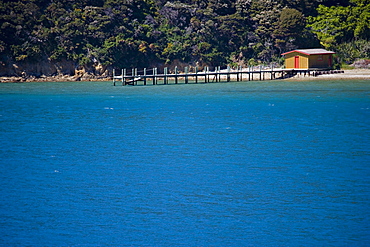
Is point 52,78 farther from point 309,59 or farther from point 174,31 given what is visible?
point 309,59

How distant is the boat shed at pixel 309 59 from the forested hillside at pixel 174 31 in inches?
219

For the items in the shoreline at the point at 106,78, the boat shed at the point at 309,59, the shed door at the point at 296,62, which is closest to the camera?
the shoreline at the point at 106,78

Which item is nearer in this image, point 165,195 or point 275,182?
point 165,195

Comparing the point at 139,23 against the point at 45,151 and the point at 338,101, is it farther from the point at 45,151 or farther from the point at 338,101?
the point at 45,151

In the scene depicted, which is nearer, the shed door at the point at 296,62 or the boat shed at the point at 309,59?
the boat shed at the point at 309,59

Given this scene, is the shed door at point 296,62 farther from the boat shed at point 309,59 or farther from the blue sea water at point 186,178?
the blue sea water at point 186,178

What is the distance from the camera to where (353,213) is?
1684 cm

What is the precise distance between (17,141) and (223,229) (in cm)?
1703

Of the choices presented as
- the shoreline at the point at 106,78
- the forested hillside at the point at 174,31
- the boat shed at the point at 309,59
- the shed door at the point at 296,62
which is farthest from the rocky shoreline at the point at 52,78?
the shed door at the point at 296,62

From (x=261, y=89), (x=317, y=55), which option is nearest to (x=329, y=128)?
(x=261, y=89)

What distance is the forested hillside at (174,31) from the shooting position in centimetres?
7919

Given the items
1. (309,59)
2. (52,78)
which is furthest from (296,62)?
(52,78)

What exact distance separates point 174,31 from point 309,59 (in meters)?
22.9

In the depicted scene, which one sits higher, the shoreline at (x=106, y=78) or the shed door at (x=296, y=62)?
the shed door at (x=296, y=62)
